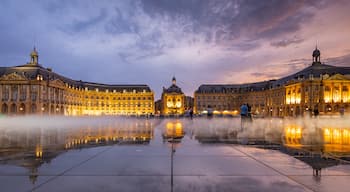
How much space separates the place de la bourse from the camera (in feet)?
325

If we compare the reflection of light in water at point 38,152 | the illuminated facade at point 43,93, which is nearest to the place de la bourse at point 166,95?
the illuminated facade at point 43,93

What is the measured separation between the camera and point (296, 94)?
4126 inches

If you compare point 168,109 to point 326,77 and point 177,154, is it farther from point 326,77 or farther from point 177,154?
point 177,154

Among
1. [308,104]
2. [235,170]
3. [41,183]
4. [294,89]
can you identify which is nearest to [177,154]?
[235,170]

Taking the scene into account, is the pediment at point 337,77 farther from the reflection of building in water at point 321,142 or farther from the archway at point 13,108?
the archway at point 13,108

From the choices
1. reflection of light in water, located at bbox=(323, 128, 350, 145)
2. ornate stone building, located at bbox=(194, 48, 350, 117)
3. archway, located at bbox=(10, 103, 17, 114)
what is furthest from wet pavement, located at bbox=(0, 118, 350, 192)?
archway, located at bbox=(10, 103, 17, 114)

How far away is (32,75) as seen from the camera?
102m

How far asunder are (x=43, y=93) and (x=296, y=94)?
3747 inches

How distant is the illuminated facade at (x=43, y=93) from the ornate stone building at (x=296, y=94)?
183 ft

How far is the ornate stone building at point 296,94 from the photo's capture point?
98562mm

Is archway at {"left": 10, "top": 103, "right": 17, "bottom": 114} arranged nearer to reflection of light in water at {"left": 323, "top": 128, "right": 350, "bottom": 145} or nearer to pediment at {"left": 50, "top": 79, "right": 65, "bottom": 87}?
pediment at {"left": 50, "top": 79, "right": 65, "bottom": 87}

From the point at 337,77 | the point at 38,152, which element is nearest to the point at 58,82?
the point at 337,77

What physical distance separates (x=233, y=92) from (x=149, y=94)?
45.9 m

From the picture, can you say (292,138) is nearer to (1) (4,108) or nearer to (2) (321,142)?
(2) (321,142)
